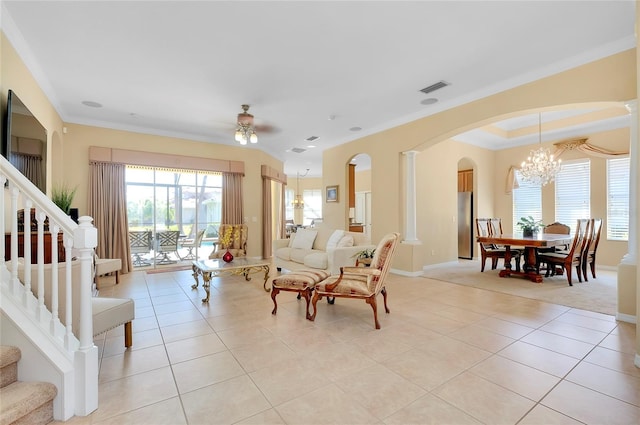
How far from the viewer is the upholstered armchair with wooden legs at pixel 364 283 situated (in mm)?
3076

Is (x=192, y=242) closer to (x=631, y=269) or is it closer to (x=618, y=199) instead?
(x=631, y=269)

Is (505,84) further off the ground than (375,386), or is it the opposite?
(505,84)

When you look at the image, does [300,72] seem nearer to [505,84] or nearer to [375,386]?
[505,84]

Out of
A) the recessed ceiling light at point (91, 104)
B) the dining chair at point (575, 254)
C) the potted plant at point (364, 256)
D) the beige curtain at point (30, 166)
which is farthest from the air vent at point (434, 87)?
the recessed ceiling light at point (91, 104)

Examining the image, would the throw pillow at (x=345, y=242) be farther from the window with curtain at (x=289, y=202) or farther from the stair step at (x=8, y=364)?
the window with curtain at (x=289, y=202)

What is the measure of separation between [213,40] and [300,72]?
3.61ft

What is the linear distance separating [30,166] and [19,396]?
2.91m

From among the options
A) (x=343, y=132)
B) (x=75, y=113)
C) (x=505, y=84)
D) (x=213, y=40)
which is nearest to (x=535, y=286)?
(x=505, y=84)

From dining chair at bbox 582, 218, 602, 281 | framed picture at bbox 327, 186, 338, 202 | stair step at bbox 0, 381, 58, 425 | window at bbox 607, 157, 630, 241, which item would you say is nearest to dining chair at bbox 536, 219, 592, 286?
dining chair at bbox 582, 218, 602, 281

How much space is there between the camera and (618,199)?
5953mm

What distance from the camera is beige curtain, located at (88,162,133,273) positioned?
5.52 meters

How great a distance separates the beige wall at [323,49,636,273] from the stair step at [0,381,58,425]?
501 centimetres

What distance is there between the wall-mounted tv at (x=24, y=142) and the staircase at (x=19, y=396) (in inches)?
84.9

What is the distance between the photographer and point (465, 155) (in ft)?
23.6
